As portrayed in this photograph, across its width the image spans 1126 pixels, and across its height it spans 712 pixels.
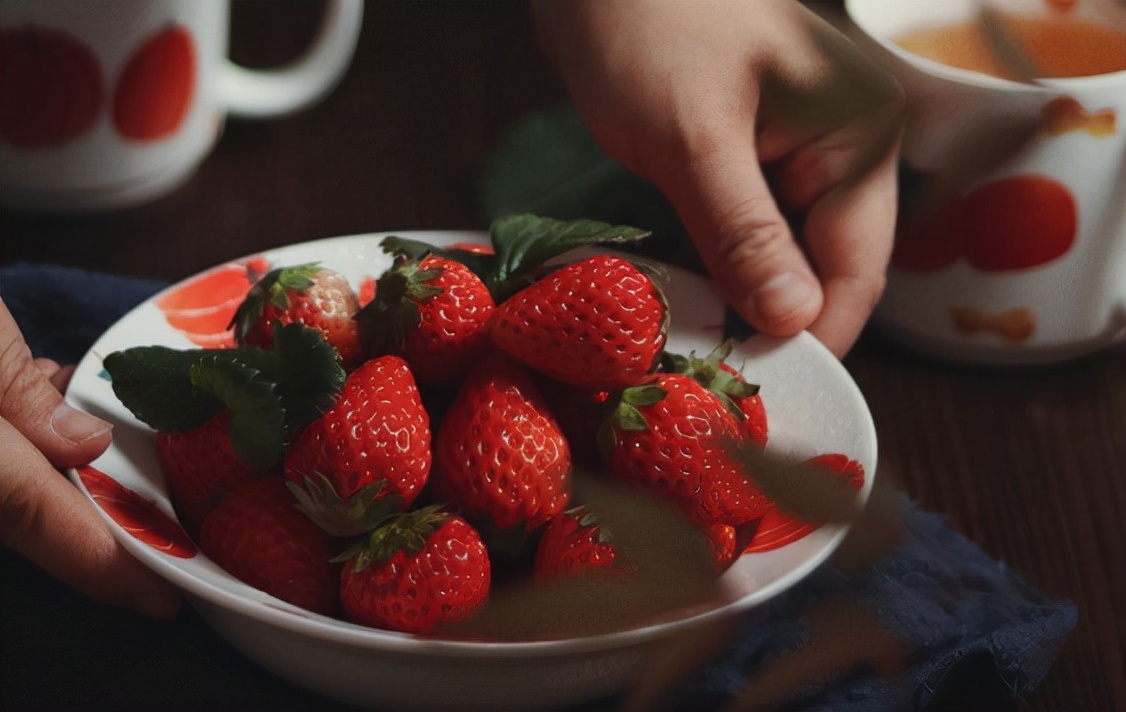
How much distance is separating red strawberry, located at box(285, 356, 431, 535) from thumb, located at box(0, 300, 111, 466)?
39mm

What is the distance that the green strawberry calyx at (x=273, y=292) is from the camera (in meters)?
0.22

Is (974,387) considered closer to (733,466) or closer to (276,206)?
(733,466)

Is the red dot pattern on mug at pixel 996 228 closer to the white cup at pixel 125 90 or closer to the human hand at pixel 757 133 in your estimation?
the human hand at pixel 757 133

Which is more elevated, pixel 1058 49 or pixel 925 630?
pixel 1058 49

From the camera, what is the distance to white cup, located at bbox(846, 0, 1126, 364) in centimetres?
13

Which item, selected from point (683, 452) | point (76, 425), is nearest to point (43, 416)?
point (76, 425)

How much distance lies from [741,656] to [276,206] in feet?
0.51

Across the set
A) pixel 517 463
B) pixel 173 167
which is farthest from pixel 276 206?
pixel 517 463

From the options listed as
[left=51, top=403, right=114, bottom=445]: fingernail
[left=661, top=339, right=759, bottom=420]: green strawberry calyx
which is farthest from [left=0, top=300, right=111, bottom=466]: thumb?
[left=661, top=339, right=759, bottom=420]: green strawberry calyx

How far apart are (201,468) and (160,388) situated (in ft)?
0.05

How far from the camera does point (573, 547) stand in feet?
0.60

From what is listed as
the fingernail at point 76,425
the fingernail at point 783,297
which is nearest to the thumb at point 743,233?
the fingernail at point 783,297

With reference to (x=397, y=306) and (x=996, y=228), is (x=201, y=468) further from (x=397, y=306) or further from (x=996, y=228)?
(x=996, y=228)

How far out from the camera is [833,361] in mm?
232
